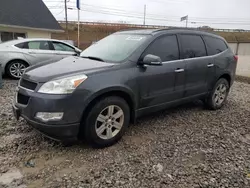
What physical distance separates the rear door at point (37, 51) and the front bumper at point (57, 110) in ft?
18.0

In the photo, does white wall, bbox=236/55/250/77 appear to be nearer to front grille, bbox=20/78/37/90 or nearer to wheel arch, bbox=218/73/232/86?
wheel arch, bbox=218/73/232/86

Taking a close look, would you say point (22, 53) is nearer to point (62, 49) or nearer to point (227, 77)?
point (62, 49)

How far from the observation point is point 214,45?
506 centimetres

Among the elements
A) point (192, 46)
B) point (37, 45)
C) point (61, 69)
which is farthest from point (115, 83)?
point (37, 45)

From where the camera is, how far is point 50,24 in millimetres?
18547

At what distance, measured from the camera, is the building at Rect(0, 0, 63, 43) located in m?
15.8

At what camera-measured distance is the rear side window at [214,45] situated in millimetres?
4898

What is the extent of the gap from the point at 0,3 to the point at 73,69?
1730 centimetres

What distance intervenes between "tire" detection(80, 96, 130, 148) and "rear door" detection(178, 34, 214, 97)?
5.22 ft

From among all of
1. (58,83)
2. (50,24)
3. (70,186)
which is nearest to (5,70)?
(58,83)

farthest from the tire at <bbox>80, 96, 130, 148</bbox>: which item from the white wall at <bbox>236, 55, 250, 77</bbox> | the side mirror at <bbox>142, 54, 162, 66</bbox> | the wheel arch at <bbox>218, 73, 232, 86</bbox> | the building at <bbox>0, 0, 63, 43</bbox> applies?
the building at <bbox>0, 0, 63, 43</bbox>

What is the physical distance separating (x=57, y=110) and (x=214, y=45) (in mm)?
3789

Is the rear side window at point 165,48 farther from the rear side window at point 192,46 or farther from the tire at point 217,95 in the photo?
the tire at point 217,95

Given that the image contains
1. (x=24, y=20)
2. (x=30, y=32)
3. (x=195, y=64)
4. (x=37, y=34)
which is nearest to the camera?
(x=195, y=64)
